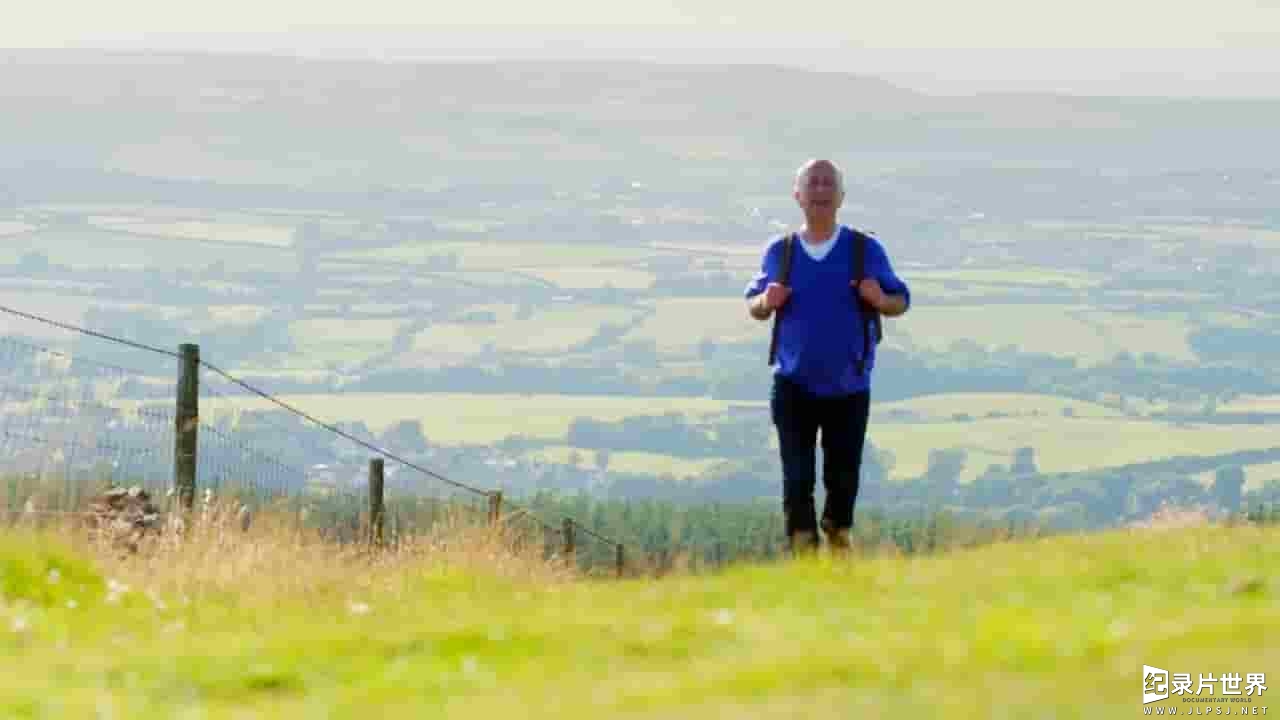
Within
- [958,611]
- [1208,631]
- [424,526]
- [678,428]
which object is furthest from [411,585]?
[678,428]

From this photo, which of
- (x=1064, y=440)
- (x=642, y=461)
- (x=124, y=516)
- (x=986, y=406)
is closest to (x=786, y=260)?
(x=124, y=516)

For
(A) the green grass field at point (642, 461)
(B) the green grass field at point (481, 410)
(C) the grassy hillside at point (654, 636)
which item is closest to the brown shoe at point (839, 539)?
(C) the grassy hillside at point (654, 636)

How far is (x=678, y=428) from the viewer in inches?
5719

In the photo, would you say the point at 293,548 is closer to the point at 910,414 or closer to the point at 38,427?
the point at 38,427

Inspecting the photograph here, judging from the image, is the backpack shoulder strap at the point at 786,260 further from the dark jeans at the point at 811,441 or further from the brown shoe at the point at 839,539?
the brown shoe at the point at 839,539

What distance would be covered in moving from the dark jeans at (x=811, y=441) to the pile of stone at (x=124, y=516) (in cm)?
358

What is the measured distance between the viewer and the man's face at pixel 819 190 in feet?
38.8

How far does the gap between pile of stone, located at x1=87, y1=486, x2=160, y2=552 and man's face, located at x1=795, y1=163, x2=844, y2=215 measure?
13.5ft

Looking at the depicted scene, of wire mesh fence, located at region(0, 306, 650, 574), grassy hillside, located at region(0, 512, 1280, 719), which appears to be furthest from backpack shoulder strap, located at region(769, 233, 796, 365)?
wire mesh fence, located at region(0, 306, 650, 574)

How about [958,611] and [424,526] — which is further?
[424,526]

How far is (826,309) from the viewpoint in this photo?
11922 millimetres

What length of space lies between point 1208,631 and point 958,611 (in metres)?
1.09

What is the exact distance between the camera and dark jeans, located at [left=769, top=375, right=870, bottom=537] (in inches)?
477

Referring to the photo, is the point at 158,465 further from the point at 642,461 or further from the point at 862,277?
the point at 642,461
